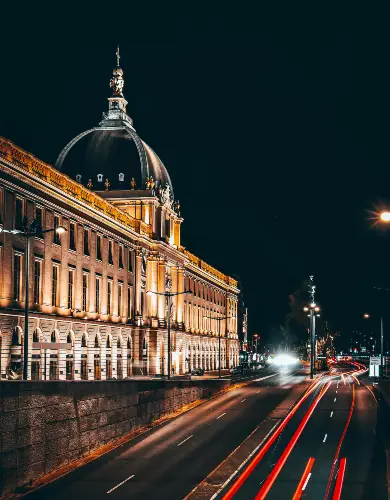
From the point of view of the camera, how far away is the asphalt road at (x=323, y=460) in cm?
3656

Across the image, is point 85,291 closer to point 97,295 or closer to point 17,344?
point 97,295

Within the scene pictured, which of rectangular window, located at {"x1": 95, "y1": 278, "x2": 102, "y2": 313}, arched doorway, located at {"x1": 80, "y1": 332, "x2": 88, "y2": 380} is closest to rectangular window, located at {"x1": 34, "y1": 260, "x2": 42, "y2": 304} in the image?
arched doorway, located at {"x1": 80, "y1": 332, "x2": 88, "y2": 380}

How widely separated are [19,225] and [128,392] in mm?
20955

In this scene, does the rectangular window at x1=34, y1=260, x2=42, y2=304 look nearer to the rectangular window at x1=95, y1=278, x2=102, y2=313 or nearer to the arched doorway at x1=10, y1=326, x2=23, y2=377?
the arched doorway at x1=10, y1=326, x2=23, y2=377

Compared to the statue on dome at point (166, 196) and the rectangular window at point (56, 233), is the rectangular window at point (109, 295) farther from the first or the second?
the statue on dome at point (166, 196)

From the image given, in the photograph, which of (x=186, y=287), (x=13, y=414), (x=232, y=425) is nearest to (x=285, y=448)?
(x=232, y=425)

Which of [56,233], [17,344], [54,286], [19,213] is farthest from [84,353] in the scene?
[19,213]

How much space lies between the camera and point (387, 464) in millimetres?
44000

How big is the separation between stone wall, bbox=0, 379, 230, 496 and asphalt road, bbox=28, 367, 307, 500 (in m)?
1.10

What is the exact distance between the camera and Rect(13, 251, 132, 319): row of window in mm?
68812

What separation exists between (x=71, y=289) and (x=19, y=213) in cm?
1451

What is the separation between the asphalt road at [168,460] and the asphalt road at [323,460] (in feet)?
8.44

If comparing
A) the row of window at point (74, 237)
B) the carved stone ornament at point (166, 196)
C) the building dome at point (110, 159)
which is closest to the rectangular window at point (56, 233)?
the row of window at point (74, 237)

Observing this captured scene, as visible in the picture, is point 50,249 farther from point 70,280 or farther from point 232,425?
point 232,425
